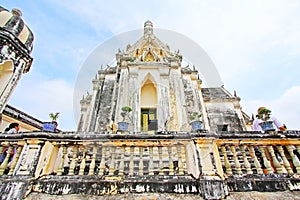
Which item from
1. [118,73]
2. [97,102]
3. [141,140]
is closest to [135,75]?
[118,73]

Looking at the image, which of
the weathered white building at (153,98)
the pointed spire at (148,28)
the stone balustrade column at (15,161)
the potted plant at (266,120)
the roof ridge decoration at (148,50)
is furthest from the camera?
the pointed spire at (148,28)

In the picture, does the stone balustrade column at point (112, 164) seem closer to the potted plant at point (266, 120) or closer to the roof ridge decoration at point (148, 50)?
the potted plant at point (266, 120)

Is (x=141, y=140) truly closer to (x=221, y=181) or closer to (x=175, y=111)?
(x=221, y=181)

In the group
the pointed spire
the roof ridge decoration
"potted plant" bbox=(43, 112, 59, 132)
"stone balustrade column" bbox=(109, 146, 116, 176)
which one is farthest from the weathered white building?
"stone balustrade column" bbox=(109, 146, 116, 176)

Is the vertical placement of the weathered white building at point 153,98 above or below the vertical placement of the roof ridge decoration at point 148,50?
below

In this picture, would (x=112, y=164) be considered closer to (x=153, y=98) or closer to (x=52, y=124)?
(x=52, y=124)

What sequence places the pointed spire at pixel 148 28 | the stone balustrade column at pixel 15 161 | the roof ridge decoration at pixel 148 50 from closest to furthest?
the stone balustrade column at pixel 15 161 → the roof ridge decoration at pixel 148 50 → the pointed spire at pixel 148 28

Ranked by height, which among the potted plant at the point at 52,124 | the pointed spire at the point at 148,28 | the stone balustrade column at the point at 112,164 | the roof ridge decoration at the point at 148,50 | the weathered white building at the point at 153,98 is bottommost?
the stone balustrade column at the point at 112,164

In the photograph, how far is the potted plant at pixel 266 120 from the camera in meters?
4.17

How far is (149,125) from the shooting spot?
416 inches

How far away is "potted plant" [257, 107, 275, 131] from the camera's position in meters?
4.17

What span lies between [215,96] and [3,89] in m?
15.2

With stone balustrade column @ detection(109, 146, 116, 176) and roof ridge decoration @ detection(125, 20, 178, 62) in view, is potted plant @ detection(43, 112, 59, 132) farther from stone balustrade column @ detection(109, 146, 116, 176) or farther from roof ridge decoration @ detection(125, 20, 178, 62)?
roof ridge decoration @ detection(125, 20, 178, 62)

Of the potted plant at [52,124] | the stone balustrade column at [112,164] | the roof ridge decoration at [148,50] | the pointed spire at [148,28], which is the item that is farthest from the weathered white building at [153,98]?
the stone balustrade column at [112,164]
